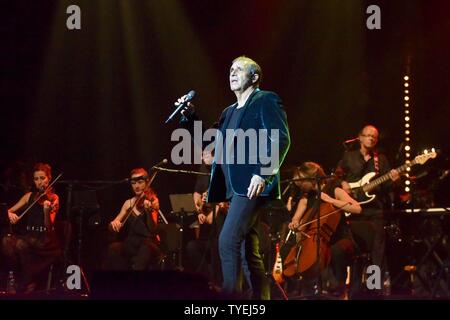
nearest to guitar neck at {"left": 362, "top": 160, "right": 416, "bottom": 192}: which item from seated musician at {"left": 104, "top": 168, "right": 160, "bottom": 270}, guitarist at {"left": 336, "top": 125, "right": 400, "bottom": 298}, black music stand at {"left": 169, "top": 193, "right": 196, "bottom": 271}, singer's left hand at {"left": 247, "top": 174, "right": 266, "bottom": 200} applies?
guitarist at {"left": 336, "top": 125, "right": 400, "bottom": 298}

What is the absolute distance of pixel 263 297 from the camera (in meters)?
5.07

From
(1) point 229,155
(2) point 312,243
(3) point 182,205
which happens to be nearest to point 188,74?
(3) point 182,205

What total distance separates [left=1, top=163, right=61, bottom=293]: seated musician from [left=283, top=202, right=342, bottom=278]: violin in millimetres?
2830

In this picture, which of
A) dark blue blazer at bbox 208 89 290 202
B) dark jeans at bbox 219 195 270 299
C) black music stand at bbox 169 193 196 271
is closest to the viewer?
dark jeans at bbox 219 195 270 299

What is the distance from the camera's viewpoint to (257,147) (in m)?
5.25

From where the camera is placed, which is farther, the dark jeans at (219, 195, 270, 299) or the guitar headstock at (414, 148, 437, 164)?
the guitar headstock at (414, 148, 437, 164)

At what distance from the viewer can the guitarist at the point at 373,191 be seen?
8.69 m

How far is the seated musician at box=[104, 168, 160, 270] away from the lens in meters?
8.83

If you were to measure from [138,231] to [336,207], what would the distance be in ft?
7.67

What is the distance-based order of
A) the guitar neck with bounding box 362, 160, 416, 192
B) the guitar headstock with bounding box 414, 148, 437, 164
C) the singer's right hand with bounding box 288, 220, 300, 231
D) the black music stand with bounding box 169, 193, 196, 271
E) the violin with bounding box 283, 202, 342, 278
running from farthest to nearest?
1. the black music stand with bounding box 169, 193, 196, 271
2. the guitar neck with bounding box 362, 160, 416, 192
3. the guitar headstock with bounding box 414, 148, 437, 164
4. the singer's right hand with bounding box 288, 220, 300, 231
5. the violin with bounding box 283, 202, 342, 278

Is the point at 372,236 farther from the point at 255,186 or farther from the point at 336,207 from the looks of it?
the point at 255,186

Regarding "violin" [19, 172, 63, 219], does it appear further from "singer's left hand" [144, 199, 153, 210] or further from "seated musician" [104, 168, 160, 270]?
"singer's left hand" [144, 199, 153, 210]

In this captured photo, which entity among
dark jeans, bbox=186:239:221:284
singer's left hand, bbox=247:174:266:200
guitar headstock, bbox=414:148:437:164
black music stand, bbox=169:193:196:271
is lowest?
dark jeans, bbox=186:239:221:284

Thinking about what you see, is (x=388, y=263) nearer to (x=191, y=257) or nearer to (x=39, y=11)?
(x=191, y=257)
